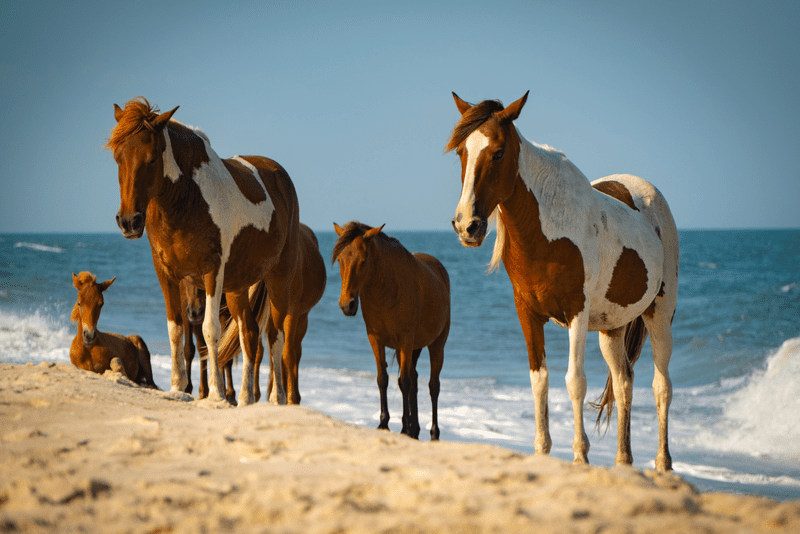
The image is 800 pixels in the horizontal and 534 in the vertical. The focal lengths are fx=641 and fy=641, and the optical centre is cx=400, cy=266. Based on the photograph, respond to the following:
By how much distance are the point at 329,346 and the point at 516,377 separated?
6013mm

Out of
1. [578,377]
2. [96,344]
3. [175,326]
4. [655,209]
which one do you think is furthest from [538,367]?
[96,344]

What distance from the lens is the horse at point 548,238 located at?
159 inches

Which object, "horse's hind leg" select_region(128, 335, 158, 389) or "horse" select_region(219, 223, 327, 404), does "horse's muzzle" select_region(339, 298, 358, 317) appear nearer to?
"horse" select_region(219, 223, 327, 404)

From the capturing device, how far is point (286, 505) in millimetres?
2133

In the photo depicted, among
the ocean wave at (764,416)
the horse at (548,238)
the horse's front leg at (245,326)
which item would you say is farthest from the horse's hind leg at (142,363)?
the ocean wave at (764,416)

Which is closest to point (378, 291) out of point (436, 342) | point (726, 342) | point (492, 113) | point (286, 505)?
point (436, 342)

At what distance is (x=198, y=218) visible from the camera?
4953 mm

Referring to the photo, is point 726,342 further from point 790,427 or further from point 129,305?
point 129,305

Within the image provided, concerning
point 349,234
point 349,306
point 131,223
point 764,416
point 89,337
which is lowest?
point 764,416

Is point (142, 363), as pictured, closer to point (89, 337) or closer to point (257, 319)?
point (89, 337)

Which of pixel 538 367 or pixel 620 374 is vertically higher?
pixel 538 367

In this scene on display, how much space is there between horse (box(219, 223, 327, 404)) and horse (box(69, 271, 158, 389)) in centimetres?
121

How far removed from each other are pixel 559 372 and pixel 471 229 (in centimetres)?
1274

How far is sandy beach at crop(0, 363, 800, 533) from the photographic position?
77.9 inches
